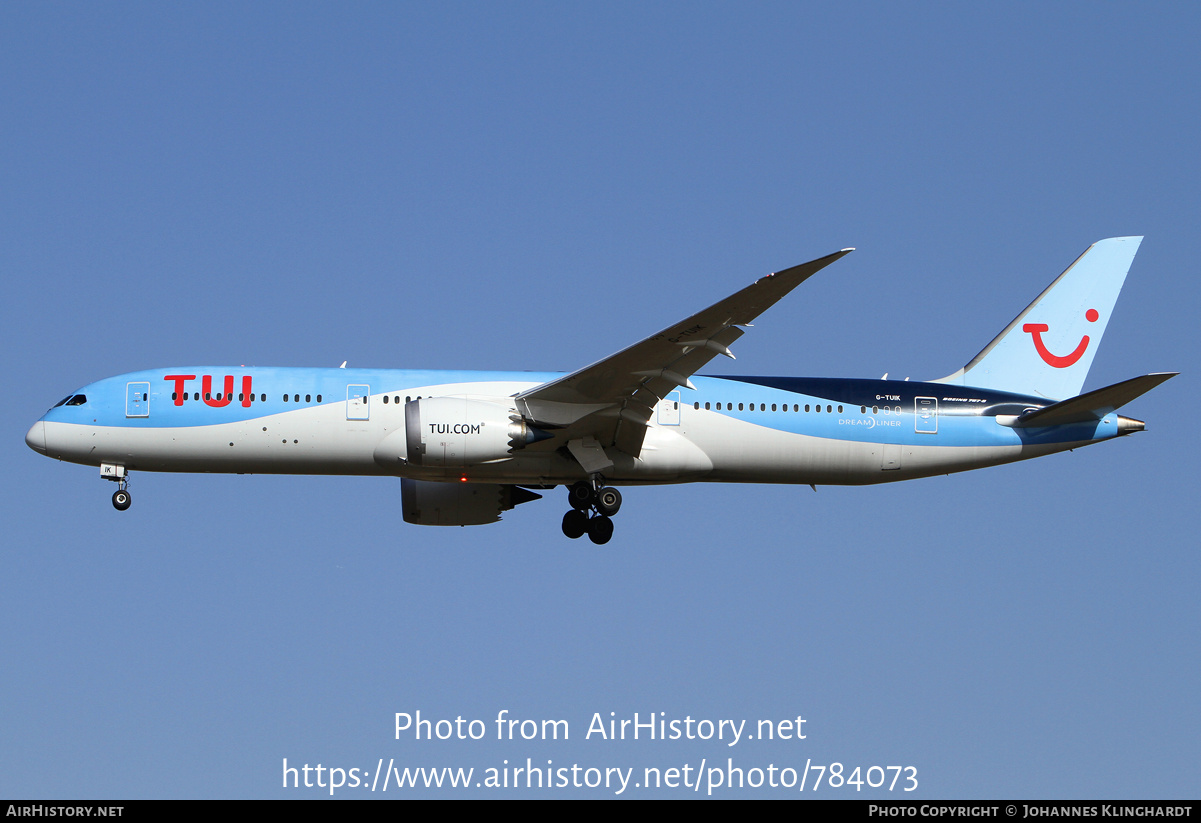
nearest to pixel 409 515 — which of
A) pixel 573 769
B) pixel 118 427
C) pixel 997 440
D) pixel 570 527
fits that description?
pixel 570 527

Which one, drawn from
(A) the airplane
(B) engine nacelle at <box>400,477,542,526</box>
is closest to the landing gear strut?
(A) the airplane

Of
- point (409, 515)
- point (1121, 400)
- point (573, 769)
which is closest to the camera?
point (573, 769)

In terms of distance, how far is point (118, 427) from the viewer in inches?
1155

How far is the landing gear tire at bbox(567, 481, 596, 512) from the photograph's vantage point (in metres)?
30.2

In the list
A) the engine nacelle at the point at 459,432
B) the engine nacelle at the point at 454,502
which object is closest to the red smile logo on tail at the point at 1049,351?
the engine nacelle at the point at 454,502

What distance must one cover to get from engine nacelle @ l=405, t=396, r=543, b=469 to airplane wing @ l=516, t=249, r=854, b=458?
619 mm

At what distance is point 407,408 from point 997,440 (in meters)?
13.5

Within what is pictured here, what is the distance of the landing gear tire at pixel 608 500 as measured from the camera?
29.8m

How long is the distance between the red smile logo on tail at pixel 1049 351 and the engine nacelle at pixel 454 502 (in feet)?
43.6

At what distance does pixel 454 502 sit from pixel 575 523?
3515 mm

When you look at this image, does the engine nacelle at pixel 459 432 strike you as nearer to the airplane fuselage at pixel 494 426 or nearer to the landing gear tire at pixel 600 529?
the airplane fuselage at pixel 494 426

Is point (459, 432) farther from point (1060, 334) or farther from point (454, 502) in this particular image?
point (1060, 334)

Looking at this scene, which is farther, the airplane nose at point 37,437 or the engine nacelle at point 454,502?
the engine nacelle at point 454,502

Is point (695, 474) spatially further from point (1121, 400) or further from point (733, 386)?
point (1121, 400)
